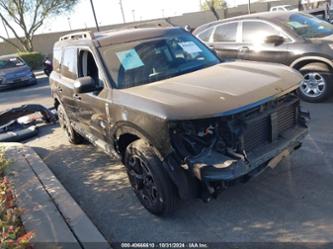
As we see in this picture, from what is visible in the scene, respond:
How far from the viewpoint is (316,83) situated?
7.11m

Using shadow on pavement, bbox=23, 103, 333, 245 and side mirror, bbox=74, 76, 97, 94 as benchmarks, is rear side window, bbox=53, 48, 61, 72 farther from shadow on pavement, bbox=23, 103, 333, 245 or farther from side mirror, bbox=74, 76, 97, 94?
side mirror, bbox=74, 76, 97, 94

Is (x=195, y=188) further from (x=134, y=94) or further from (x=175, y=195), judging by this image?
(x=134, y=94)

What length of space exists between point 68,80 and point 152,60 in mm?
1822

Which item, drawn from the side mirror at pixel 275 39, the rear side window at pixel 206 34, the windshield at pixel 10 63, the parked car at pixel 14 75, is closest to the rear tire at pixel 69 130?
the rear side window at pixel 206 34

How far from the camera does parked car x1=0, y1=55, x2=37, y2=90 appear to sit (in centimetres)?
1677

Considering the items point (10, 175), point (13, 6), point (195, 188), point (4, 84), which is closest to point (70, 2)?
point (13, 6)

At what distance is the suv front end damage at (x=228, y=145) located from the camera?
330cm

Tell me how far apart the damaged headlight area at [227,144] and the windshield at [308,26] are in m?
4.33

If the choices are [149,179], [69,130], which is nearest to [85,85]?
[149,179]

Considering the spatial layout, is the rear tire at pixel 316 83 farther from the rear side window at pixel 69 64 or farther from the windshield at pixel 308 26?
the rear side window at pixel 69 64

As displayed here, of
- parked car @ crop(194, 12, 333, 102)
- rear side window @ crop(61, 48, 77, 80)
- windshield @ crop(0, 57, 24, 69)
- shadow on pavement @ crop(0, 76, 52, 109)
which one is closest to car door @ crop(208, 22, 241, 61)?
parked car @ crop(194, 12, 333, 102)

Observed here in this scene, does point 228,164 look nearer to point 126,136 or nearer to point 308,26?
point 126,136

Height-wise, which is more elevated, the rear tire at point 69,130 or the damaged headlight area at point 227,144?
the damaged headlight area at point 227,144

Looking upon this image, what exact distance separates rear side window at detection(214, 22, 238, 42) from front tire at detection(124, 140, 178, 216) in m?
5.11
